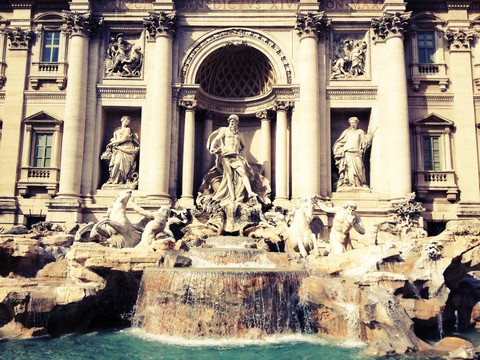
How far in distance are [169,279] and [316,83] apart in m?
12.7

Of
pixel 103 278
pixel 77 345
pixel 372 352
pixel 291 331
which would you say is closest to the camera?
pixel 372 352

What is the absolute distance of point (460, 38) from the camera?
22.0 meters

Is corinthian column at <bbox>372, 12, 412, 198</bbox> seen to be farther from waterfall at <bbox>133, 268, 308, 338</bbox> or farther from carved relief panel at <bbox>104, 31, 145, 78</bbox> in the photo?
carved relief panel at <bbox>104, 31, 145, 78</bbox>

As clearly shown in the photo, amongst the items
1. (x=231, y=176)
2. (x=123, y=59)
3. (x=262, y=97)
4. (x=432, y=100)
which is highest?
(x=123, y=59)

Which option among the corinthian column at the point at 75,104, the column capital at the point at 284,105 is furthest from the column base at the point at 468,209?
the corinthian column at the point at 75,104

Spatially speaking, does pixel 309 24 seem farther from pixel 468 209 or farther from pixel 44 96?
pixel 44 96

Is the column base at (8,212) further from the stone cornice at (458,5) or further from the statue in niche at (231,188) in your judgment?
the stone cornice at (458,5)

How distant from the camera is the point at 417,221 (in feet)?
63.0

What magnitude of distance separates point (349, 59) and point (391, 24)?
8.15 feet

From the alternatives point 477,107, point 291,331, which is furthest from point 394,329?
point 477,107

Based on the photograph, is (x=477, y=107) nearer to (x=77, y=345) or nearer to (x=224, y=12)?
(x=224, y=12)

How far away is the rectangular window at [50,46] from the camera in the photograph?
74.9ft

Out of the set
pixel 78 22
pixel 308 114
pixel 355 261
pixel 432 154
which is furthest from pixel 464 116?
pixel 78 22

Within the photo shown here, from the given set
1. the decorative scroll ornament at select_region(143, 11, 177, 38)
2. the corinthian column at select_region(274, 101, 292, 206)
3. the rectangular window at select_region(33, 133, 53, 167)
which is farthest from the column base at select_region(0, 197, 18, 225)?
the corinthian column at select_region(274, 101, 292, 206)
